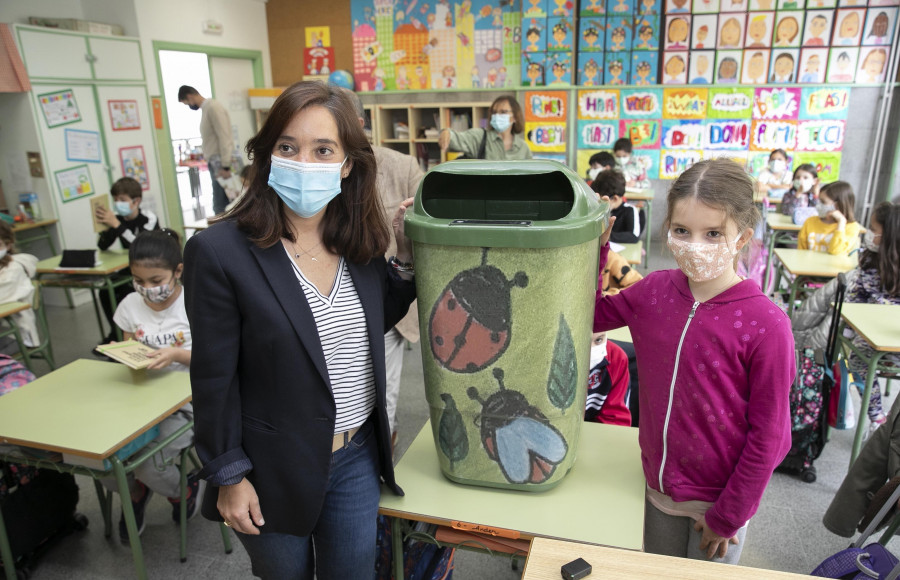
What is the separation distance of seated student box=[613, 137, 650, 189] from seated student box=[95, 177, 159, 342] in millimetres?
4029

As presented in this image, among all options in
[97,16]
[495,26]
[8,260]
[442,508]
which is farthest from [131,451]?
[495,26]

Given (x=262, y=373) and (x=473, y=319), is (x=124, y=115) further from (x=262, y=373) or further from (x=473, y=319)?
(x=473, y=319)

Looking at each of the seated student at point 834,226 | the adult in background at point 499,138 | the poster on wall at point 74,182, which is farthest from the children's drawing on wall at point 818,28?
the poster on wall at point 74,182

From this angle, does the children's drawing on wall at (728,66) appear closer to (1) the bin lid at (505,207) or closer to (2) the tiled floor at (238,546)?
(2) the tiled floor at (238,546)

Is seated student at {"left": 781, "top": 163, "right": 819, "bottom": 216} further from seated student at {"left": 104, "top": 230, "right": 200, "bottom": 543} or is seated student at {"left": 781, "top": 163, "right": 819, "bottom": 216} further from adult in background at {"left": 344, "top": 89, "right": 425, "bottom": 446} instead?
seated student at {"left": 104, "top": 230, "right": 200, "bottom": 543}

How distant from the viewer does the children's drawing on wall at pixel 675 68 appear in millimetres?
5734

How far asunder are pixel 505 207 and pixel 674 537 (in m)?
0.78

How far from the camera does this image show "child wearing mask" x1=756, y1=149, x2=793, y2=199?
5.38m

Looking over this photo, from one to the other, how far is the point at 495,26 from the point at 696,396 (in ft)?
19.3

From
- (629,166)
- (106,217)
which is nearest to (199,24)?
(106,217)

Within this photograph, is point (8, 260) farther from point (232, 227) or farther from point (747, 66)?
point (747, 66)

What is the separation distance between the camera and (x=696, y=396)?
1.13 m

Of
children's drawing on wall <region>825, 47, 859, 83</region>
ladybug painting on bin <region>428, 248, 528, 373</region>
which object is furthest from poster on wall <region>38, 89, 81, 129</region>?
children's drawing on wall <region>825, 47, 859, 83</region>

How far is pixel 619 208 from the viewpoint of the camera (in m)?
3.82
